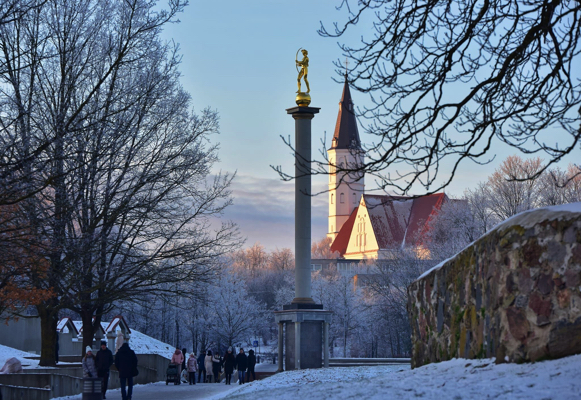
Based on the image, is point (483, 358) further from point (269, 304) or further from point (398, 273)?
point (269, 304)

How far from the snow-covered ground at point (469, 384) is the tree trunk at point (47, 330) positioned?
13.5 metres

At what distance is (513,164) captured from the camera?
53125mm

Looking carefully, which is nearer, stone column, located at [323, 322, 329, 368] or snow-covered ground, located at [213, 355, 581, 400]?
snow-covered ground, located at [213, 355, 581, 400]

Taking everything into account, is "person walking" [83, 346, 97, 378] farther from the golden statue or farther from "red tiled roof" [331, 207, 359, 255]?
"red tiled roof" [331, 207, 359, 255]

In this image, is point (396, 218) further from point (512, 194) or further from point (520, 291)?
point (520, 291)

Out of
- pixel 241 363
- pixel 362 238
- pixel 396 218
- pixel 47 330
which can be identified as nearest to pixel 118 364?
pixel 47 330

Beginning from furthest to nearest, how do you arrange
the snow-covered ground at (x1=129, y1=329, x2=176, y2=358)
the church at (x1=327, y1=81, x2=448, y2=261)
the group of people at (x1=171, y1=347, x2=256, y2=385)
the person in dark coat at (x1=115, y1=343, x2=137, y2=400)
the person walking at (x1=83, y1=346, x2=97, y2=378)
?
the church at (x1=327, y1=81, x2=448, y2=261) < the snow-covered ground at (x1=129, y1=329, x2=176, y2=358) < the group of people at (x1=171, y1=347, x2=256, y2=385) < the person walking at (x1=83, y1=346, x2=97, y2=378) < the person in dark coat at (x1=115, y1=343, x2=137, y2=400)

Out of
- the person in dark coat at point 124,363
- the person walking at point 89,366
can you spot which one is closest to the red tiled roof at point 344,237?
the person walking at point 89,366

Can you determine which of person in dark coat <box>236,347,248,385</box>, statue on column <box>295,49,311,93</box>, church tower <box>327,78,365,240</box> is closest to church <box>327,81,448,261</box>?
church tower <box>327,78,365,240</box>

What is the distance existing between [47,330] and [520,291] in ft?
54.9

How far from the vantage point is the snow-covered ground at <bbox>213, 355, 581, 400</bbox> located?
22.7 feet

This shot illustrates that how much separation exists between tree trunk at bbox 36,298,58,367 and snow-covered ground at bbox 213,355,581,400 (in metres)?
13.5

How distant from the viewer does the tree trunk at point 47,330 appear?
2141 centimetres

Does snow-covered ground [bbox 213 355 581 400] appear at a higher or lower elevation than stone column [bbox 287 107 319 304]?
lower
